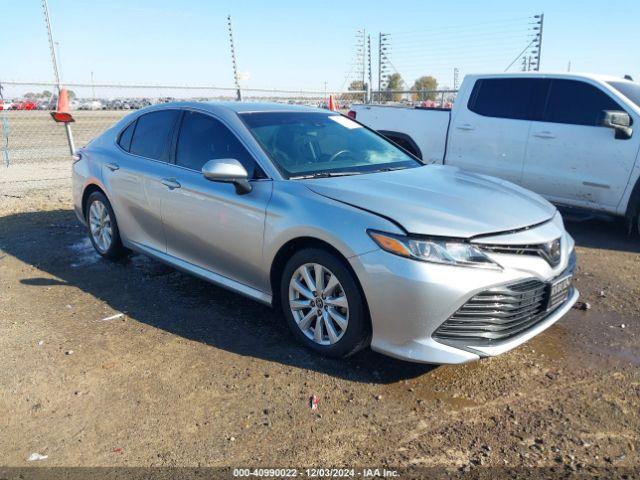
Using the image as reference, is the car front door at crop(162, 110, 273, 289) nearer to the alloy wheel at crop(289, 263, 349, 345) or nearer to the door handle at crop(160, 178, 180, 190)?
the door handle at crop(160, 178, 180, 190)

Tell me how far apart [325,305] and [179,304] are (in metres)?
1.59

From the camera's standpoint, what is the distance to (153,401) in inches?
123

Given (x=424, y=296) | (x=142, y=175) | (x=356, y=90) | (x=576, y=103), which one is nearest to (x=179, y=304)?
(x=142, y=175)

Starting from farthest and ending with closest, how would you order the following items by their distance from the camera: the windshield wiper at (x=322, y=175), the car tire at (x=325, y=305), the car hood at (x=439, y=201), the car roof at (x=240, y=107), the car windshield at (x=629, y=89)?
the car windshield at (x=629, y=89) → the car roof at (x=240, y=107) → the windshield wiper at (x=322, y=175) → the car tire at (x=325, y=305) → the car hood at (x=439, y=201)

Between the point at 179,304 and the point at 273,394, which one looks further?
the point at 179,304

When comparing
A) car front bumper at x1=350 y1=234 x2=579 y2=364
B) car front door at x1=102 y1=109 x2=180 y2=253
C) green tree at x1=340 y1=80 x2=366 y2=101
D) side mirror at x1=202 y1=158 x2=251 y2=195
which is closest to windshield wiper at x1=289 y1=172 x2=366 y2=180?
side mirror at x1=202 y1=158 x2=251 y2=195

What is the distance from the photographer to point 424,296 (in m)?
2.99

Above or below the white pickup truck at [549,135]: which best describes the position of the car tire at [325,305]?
below

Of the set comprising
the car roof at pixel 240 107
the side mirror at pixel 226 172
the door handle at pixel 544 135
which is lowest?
the door handle at pixel 544 135

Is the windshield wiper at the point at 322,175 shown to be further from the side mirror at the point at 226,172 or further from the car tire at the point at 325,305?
the car tire at the point at 325,305

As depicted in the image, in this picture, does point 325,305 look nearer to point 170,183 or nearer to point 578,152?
point 170,183

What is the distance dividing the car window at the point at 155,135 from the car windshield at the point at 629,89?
4.94 meters

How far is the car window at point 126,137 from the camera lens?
519 cm

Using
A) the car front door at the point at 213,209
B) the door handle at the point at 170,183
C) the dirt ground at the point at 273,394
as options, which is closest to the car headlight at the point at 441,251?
the dirt ground at the point at 273,394
